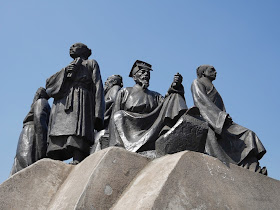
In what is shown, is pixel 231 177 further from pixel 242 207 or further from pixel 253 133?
pixel 253 133

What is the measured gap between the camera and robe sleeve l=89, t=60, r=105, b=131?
7562mm

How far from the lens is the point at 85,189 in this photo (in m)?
4.53

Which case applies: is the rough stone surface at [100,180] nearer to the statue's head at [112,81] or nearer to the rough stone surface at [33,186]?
the rough stone surface at [33,186]

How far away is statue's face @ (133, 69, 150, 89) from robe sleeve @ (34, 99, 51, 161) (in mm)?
1595

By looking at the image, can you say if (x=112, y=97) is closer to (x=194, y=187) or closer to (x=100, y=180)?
(x=100, y=180)

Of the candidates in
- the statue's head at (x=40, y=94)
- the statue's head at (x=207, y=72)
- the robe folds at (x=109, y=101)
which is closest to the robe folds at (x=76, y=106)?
the statue's head at (x=40, y=94)

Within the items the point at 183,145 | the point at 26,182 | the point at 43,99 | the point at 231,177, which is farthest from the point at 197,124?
the point at 43,99

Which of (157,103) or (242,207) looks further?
(157,103)

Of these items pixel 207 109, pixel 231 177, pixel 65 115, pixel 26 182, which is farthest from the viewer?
pixel 207 109

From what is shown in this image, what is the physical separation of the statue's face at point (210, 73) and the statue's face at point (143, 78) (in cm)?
166

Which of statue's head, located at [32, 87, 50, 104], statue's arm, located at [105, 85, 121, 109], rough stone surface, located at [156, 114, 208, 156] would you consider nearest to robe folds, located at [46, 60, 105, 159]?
statue's head, located at [32, 87, 50, 104]

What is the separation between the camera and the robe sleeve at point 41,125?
7949mm

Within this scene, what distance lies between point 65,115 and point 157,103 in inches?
54.5

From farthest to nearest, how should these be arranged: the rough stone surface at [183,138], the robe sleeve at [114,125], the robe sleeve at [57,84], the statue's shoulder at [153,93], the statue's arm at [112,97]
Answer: the statue's arm at [112,97] → the statue's shoulder at [153,93] → the robe sleeve at [57,84] → the robe sleeve at [114,125] → the rough stone surface at [183,138]
